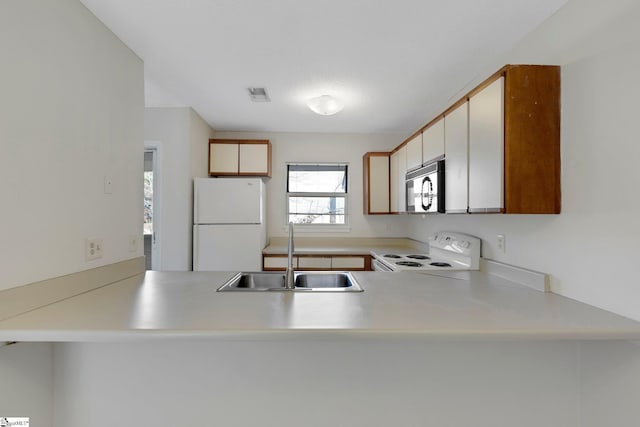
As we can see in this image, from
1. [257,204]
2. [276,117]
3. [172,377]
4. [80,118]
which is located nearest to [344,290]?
[172,377]

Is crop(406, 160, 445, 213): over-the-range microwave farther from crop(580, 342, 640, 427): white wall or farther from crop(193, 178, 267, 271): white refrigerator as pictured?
crop(193, 178, 267, 271): white refrigerator

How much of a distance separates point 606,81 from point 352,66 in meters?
1.37

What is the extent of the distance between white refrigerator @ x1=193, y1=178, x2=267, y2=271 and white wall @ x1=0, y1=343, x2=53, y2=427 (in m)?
1.76

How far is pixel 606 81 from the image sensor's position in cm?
122

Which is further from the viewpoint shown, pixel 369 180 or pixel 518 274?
pixel 369 180

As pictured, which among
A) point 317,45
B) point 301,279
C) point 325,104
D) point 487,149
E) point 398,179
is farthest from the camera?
point 398,179

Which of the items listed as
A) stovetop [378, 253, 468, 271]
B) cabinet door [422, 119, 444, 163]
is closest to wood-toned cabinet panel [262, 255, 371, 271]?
stovetop [378, 253, 468, 271]

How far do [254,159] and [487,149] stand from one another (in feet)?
8.75

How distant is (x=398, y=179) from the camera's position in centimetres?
323

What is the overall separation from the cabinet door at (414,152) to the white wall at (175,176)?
7.02 feet

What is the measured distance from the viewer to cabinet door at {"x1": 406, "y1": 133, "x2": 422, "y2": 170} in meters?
2.55

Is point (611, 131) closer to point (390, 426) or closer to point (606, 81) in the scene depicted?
point (606, 81)

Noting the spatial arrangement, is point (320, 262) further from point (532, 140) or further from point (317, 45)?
point (532, 140)

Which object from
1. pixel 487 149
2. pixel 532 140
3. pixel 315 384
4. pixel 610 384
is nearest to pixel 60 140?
pixel 315 384
